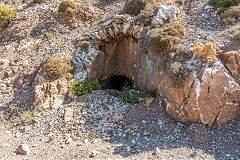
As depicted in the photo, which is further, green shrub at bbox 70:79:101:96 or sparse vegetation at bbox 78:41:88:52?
sparse vegetation at bbox 78:41:88:52

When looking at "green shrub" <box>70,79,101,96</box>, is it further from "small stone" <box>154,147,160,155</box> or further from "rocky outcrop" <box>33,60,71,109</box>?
"small stone" <box>154,147,160,155</box>

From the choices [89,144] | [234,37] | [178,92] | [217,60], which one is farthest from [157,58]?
[89,144]

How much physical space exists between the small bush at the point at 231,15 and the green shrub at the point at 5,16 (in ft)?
49.5

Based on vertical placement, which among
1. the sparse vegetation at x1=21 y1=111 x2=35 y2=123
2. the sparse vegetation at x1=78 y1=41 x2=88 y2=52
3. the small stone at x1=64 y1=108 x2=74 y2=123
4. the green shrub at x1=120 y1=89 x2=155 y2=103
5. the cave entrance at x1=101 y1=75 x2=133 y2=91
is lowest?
the cave entrance at x1=101 y1=75 x2=133 y2=91

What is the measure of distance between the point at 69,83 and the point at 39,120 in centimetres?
245

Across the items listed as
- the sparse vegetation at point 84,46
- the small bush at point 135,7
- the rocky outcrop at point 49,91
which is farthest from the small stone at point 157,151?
the small bush at point 135,7

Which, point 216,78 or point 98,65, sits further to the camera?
point 98,65

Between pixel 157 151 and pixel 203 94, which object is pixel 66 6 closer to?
pixel 203 94

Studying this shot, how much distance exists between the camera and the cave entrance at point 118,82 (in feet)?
45.0

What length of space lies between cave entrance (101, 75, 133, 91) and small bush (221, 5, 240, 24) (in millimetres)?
7171

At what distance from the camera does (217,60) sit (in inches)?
303

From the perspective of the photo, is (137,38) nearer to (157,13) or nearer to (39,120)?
(157,13)

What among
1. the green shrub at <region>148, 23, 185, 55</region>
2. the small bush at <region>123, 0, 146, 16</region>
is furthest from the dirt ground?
the small bush at <region>123, 0, 146, 16</region>

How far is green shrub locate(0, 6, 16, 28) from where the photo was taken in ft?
47.3
